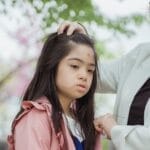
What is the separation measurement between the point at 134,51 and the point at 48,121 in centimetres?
44

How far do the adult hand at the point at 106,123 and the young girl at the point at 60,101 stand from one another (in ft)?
0.17

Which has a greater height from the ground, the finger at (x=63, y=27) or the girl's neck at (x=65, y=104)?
the finger at (x=63, y=27)

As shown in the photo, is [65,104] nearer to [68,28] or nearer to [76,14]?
[68,28]

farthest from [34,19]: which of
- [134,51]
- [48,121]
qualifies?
[48,121]

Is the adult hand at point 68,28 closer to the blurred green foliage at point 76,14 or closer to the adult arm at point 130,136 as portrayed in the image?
the adult arm at point 130,136

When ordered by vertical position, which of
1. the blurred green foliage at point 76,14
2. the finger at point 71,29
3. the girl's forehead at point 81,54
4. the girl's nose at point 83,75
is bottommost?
the girl's nose at point 83,75

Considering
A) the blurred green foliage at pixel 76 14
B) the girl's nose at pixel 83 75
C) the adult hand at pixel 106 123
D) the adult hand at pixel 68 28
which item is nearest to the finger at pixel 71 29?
the adult hand at pixel 68 28

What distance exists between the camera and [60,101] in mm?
1391

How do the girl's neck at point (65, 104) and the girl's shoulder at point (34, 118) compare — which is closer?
the girl's shoulder at point (34, 118)

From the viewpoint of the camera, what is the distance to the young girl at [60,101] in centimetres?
128

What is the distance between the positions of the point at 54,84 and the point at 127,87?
0.82ft

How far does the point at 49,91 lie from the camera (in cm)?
137

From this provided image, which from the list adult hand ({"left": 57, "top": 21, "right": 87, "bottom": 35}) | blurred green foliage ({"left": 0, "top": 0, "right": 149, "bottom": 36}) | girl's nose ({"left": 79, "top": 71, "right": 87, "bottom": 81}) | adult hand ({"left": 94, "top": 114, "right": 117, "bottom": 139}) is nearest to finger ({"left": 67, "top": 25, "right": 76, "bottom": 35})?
adult hand ({"left": 57, "top": 21, "right": 87, "bottom": 35})

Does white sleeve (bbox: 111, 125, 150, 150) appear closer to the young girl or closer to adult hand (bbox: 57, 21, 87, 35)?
the young girl
